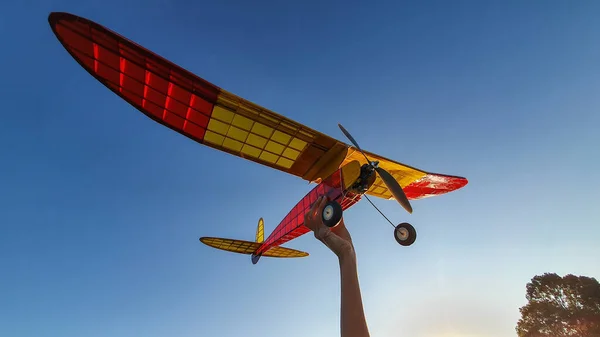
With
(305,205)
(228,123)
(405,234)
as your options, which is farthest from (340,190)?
(228,123)

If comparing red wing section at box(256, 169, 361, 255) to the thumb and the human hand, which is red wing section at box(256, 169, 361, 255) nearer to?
the human hand

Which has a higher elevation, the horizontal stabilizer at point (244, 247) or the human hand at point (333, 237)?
the horizontal stabilizer at point (244, 247)

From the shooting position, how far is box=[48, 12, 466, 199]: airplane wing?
630 cm

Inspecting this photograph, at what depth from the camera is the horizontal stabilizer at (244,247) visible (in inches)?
564

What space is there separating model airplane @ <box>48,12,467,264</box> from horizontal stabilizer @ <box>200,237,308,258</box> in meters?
6.53

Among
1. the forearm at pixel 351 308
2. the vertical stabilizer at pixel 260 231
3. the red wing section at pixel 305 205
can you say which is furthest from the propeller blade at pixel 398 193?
the vertical stabilizer at pixel 260 231

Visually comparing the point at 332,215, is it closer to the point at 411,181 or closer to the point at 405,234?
the point at 405,234

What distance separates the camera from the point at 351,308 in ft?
5.53

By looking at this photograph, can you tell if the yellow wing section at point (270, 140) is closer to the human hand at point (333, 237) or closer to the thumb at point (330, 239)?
the human hand at point (333, 237)

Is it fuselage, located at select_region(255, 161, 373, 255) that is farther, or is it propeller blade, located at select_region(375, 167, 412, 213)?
fuselage, located at select_region(255, 161, 373, 255)

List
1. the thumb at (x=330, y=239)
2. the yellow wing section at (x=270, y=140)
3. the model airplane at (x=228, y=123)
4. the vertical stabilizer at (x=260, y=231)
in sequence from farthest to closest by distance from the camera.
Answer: the vertical stabilizer at (x=260, y=231) → the yellow wing section at (x=270, y=140) → the model airplane at (x=228, y=123) → the thumb at (x=330, y=239)

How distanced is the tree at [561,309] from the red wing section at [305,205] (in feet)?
82.8

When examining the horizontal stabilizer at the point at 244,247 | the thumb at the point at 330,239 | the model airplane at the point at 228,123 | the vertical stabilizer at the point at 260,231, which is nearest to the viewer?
the thumb at the point at 330,239

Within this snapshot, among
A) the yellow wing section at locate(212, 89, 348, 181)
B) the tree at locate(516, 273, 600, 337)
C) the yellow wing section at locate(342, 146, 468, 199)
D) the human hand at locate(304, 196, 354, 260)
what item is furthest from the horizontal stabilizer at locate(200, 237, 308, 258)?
the tree at locate(516, 273, 600, 337)
